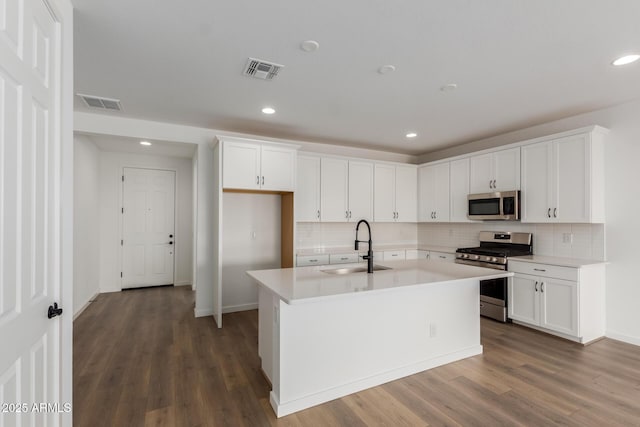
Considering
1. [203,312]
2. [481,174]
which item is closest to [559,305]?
[481,174]

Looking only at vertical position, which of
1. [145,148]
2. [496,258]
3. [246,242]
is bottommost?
[496,258]

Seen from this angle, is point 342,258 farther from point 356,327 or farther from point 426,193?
point 356,327

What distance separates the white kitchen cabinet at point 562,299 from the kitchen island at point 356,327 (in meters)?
1.15

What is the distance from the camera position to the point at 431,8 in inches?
72.9

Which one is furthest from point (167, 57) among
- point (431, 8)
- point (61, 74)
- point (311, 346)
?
point (311, 346)

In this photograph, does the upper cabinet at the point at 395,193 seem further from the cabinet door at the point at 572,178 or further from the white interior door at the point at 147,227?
the white interior door at the point at 147,227

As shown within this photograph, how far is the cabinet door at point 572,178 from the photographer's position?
345cm

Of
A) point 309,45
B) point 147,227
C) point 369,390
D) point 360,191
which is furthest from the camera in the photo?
point 147,227

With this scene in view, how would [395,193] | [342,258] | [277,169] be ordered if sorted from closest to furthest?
[277,169], [342,258], [395,193]

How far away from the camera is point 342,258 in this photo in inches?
190

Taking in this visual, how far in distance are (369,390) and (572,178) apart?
3319 mm

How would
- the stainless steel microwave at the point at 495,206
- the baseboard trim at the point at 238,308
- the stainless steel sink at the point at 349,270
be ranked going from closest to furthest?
the stainless steel sink at the point at 349,270, the stainless steel microwave at the point at 495,206, the baseboard trim at the point at 238,308

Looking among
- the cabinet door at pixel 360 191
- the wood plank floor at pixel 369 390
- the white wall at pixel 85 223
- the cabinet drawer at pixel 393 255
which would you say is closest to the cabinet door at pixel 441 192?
the cabinet drawer at pixel 393 255

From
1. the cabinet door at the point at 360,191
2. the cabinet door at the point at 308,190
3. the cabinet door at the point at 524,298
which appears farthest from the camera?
the cabinet door at the point at 360,191
